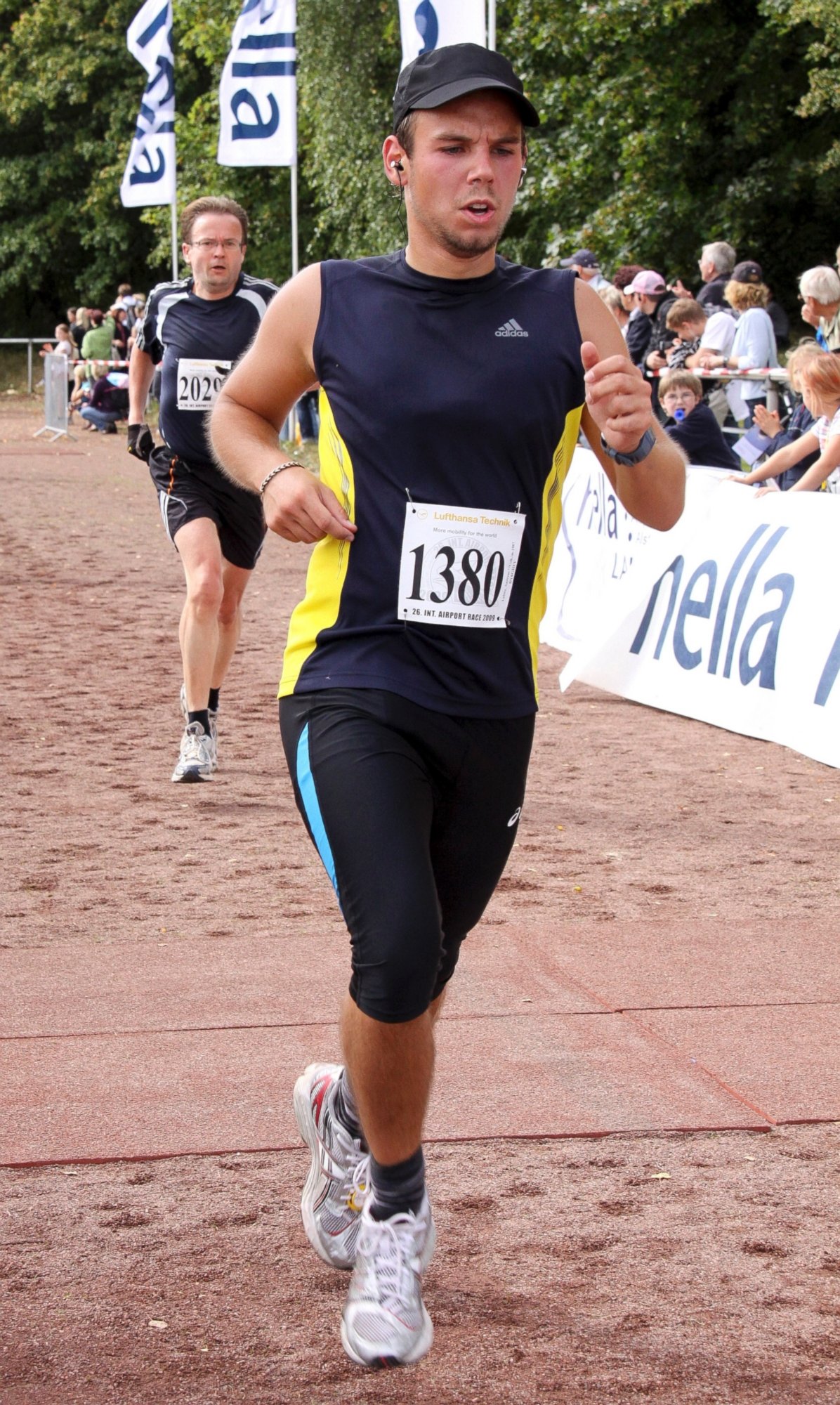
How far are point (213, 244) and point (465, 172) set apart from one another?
4537mm

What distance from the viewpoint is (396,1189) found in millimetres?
2992

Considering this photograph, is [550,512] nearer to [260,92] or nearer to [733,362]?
[733,362]

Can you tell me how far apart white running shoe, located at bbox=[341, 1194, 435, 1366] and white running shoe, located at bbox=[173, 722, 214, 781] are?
15.4ft

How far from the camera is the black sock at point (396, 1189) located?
2.98 metres

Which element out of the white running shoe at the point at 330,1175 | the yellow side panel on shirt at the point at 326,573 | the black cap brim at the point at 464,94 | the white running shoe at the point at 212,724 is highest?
the black cap brim at the point at 464,94

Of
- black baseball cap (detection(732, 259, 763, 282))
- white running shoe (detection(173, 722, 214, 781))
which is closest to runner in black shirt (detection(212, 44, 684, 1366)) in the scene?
white running shoe (detection(173, 722, 214, 781))

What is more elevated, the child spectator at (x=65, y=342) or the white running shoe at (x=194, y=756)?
the white running shoe at (x=194, y=756)

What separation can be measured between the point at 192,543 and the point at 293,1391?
16.3 feet

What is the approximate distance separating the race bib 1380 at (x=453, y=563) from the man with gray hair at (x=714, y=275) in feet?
39.8

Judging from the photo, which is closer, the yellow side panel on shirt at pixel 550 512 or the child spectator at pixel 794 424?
the yellow side panel on shirt at pixel 550 512

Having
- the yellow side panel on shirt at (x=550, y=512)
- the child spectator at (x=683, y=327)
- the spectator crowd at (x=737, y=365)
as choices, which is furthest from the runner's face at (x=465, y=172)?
the child spectator at (x=683, y=327)

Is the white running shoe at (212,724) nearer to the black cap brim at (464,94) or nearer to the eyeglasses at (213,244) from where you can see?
the eyeglasses at (213,244)

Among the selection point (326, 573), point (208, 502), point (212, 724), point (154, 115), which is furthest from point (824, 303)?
point (154, 115)

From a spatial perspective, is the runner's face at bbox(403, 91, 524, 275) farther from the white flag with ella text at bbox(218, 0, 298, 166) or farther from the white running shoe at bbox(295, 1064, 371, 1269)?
the white flag with ella text at bbox(218, 0, 298, 166)
